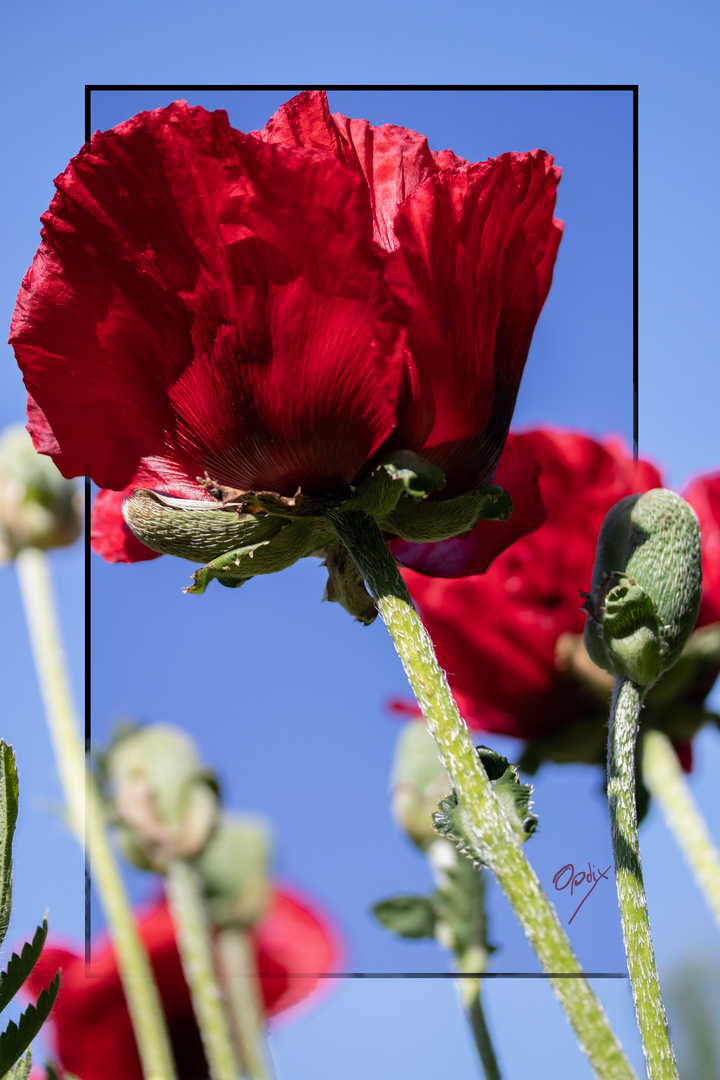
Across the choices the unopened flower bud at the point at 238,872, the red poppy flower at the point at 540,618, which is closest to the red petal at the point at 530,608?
the red poppy flower at the point at 540,618

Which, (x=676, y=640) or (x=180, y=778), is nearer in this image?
(x=676, y=640)

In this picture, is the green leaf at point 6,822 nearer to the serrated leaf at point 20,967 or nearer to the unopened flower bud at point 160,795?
the serrated leaf at point 20,967

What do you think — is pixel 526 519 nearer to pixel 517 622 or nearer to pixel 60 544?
pixel 517 622

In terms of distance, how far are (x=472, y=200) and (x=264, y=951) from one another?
0.36m

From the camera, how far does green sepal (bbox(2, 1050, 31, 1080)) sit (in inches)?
9.7

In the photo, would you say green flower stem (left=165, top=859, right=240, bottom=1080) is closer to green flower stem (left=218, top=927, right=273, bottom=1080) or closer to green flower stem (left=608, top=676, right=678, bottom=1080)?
green flower stem (left=218, top=927, right=273, bottom=1080)

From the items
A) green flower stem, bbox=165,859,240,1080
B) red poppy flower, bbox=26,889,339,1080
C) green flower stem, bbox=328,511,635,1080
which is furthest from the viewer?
red poppy flower, bbox=26,889,339,1080

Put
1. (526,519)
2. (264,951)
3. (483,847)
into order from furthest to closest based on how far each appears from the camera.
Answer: (264,951)
(526,519)
(483,847)

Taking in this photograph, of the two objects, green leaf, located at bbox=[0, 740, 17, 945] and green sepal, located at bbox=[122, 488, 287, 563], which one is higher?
green sepal, located at bbox=[122, 488, 287, 563]

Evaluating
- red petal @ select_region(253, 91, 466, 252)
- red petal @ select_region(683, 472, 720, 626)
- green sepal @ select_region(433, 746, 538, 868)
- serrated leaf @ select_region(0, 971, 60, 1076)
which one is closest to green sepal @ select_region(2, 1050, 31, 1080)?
serrated leaf @ select_region(0, 971, 60, 1076)

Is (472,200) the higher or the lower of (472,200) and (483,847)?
the higher

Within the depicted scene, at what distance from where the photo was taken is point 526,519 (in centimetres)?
Result: 37

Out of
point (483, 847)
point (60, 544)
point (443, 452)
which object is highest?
point (60, 544)

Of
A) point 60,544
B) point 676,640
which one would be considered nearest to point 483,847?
point 676,640
